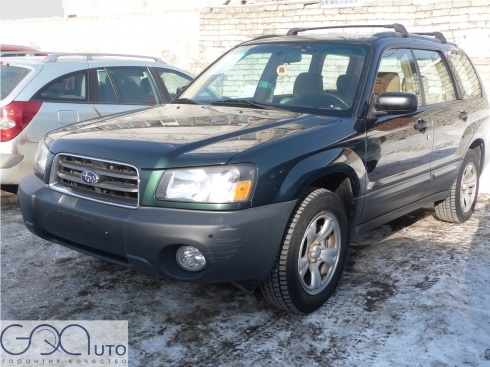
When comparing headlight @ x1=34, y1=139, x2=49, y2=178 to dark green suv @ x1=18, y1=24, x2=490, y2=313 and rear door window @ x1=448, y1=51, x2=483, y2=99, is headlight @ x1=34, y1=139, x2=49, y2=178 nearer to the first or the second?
dark green suv @ x1=18, y1=24, x2=490, y2=313

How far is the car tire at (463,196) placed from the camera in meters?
5.45

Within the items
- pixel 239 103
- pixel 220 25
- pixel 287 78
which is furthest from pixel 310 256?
pixel 220 25

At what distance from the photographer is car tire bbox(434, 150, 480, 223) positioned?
545 centimetres

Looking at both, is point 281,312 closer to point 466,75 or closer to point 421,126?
point 421,126

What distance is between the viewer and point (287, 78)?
4410mm

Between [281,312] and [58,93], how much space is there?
3.53m

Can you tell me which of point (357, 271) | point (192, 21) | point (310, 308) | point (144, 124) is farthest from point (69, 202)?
point (192, 21)

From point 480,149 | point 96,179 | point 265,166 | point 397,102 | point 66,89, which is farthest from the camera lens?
point 66,89

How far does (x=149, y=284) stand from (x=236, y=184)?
1.34 meters

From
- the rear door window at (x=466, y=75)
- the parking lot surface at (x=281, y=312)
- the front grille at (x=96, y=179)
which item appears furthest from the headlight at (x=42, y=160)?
the rear door window at (x=466, y=75)

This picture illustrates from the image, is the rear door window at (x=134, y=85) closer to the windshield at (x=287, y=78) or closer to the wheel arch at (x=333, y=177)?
the windshield at (x=287, y=78)

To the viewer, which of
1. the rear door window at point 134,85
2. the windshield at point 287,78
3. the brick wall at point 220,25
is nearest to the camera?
the windshield at point 287,78

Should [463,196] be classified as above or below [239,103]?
below

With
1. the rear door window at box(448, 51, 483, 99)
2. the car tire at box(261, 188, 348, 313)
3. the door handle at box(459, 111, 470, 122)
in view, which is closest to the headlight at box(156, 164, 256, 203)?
the car tire at box(261, 188, 348, 313)
